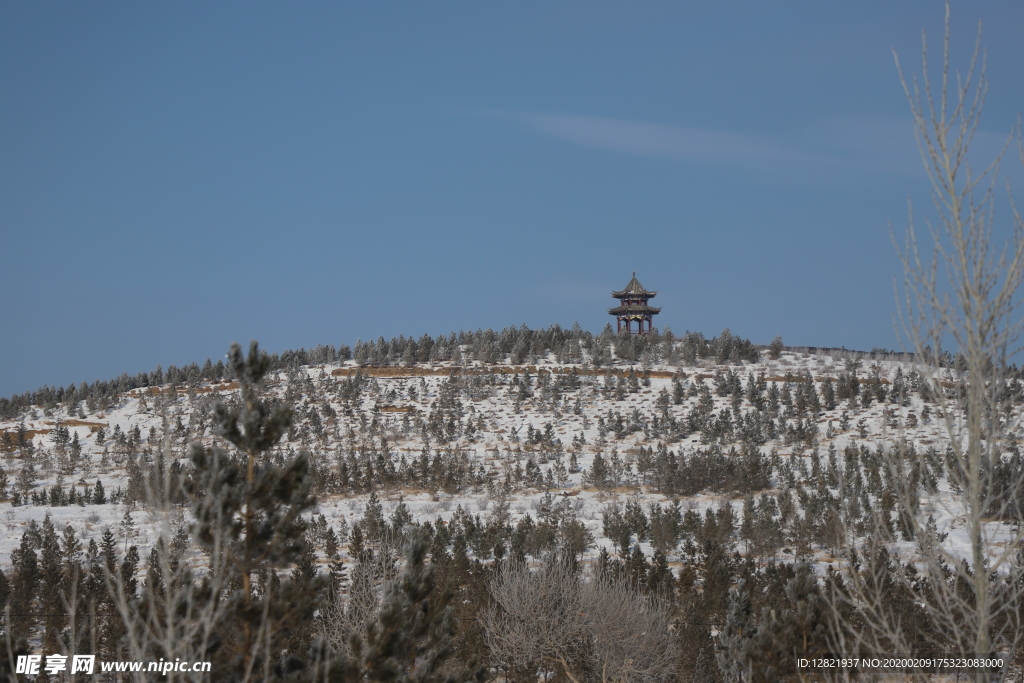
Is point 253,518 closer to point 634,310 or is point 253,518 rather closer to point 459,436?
point 459,436

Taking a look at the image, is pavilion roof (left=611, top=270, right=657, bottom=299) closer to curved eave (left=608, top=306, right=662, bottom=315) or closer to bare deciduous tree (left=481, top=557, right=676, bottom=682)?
curved eave (left=608, top=306, right=662, bottom=315)

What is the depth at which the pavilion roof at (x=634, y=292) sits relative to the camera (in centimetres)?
7738

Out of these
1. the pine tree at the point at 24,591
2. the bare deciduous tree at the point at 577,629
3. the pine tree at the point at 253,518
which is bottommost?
the bare deciduous tree at the point at 577,629

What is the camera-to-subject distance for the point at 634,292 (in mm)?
77625

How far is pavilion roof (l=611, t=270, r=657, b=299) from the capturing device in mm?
77375

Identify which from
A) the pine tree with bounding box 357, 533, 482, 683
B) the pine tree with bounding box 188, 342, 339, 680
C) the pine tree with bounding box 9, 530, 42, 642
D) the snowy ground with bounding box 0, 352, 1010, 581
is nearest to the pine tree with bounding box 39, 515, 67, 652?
the pine tree with bounding box 9, 530, 42, 642

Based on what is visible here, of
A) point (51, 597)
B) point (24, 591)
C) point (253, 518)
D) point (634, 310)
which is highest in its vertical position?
point (634, 310)

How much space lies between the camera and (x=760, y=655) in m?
14.0

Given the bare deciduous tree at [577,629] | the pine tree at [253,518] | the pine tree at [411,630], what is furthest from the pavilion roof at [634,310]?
the pine tree at [253,518]

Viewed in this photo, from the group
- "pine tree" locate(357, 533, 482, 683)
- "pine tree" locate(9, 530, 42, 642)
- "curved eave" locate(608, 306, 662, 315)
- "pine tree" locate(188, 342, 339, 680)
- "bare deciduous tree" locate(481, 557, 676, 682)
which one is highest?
"curved eave" locate(608, 306, 662, 315)

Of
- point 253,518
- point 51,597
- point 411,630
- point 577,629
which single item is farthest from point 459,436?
point 253,518

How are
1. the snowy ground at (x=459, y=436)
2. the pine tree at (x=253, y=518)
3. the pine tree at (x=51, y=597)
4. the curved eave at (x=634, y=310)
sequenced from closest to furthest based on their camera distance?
the pine tree at (x=253, y=518) → the pine tree at (x=51, y=597) → the snowy ground at (x=459, y=436) → the curved eave at (x=634, y=310)

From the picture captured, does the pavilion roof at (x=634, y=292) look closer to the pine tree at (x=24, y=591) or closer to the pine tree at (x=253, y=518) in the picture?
the pine tree at (x=24, y=591)

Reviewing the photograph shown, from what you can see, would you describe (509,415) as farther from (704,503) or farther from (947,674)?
(947,674)
